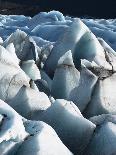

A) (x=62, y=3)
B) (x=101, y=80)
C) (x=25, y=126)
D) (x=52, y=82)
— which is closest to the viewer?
(x=25, y=126)

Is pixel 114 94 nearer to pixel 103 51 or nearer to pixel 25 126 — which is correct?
pixel 103 51

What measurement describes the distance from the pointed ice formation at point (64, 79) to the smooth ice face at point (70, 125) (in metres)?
0.72

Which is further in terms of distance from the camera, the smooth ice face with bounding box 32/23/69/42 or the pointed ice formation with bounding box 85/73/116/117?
the smooth ice face with bounding box 32/23/69/42

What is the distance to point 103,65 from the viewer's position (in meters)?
3.68

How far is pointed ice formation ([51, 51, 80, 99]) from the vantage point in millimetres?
3742

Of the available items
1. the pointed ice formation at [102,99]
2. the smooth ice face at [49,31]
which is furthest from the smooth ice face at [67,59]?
the smooth ice face at [49,31]

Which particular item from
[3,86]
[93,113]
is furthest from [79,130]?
[3,86]

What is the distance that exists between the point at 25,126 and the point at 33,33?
6.06m

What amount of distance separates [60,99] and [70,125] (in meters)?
0.21

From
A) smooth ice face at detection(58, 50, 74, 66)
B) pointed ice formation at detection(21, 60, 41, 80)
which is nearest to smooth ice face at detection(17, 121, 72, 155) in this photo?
smooth ice face at detection(58, 50, 74, 66)

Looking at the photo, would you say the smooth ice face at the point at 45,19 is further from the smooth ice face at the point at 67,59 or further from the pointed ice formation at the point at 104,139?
the pointed ice formation at the point at 104,139

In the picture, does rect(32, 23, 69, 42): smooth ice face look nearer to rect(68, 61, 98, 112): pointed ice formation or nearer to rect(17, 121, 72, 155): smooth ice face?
rect(68, 61, 98, 112): pointed ice formation

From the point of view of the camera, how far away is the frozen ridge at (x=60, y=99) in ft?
8.48

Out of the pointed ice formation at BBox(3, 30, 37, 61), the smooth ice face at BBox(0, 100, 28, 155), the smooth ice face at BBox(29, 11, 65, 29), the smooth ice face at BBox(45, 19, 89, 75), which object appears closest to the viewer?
the smooth ice face at BBox(0, 100, 28, 155)
